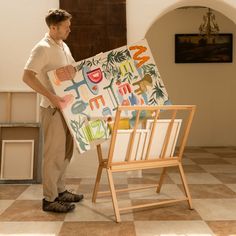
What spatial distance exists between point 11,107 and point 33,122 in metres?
0.30

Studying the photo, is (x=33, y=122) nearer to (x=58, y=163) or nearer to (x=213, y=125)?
(x=58, y=163)

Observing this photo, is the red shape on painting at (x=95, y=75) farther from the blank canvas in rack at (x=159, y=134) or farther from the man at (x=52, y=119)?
the blank canvas in rack at (x=159, y=134)

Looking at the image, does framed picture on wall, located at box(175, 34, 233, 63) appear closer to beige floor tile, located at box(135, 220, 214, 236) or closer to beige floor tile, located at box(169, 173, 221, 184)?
beige floor tile, located at box(169, 173, 221, 184)

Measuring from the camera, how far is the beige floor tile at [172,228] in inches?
86.5

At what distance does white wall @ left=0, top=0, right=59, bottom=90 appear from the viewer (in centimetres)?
401

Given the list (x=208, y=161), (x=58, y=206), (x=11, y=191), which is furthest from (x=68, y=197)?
(x=208, y=161)

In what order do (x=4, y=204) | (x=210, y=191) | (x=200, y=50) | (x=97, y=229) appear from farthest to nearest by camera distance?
1. (x=200, y=50)
2. (x=210, y=191)
3. (x=4, y=204)
4. (x=97, y=229)

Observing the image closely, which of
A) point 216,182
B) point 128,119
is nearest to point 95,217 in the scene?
point 128,119

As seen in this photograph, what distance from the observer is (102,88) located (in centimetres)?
271

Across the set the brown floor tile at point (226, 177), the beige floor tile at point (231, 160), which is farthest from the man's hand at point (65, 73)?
the beige floor tile at point (231, 160)

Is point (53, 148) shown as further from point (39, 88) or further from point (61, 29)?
point (61, 29)

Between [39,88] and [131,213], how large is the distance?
1097 mm

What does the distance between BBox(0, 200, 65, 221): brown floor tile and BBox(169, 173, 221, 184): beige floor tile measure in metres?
1.54

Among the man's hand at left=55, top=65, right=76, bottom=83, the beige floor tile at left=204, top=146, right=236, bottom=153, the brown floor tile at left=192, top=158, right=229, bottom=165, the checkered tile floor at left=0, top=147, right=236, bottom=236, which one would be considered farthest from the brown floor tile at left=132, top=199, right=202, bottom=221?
the beige floor tile at left=204, top=146, right=236, bottom=153
